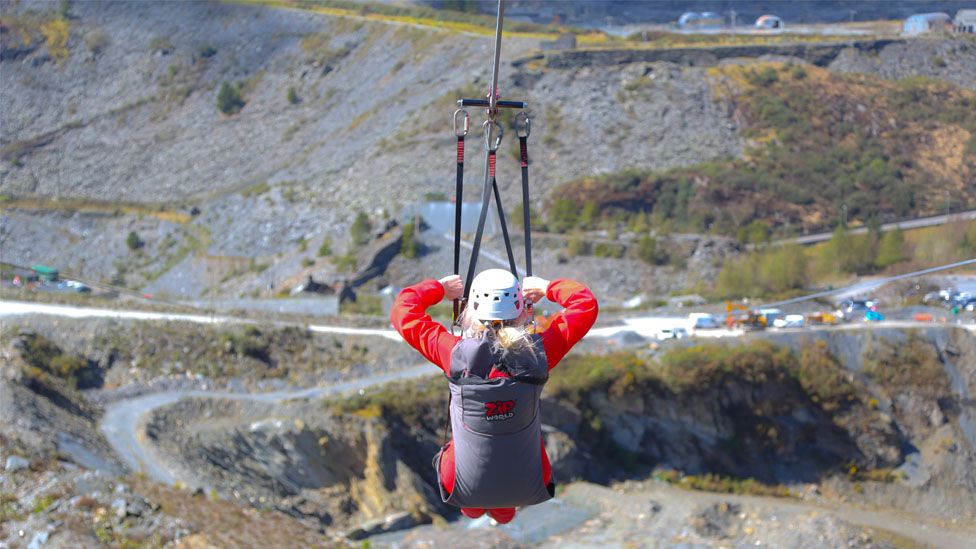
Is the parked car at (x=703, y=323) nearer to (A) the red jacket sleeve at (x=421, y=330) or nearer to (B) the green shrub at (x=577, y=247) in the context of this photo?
(B) the green shrub at (x=577, y=247)

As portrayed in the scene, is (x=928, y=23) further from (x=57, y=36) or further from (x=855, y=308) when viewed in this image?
(x=57, y=36)

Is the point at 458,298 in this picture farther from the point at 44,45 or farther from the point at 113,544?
the point at 44,45

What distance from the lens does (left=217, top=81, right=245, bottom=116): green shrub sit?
91188 mm

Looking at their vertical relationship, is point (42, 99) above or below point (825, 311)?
above

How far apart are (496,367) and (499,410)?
0.93ft

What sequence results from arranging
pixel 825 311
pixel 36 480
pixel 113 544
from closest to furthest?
pixel 113 544 < pixel 36 480 < pixel 825 311

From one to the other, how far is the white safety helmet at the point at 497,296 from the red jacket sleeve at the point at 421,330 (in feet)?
0.98

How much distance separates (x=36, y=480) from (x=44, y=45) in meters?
87.6

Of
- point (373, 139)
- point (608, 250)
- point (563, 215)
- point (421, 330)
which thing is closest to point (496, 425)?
point (421, 330)

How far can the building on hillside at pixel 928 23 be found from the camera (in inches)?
3147

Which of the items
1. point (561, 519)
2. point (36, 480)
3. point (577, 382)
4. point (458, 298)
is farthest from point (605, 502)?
point (458, 298)

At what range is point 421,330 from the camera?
778 cm

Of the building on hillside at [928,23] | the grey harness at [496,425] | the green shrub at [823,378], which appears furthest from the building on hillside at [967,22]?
the grey harness at [496,425]

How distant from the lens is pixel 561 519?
30.2 metres
